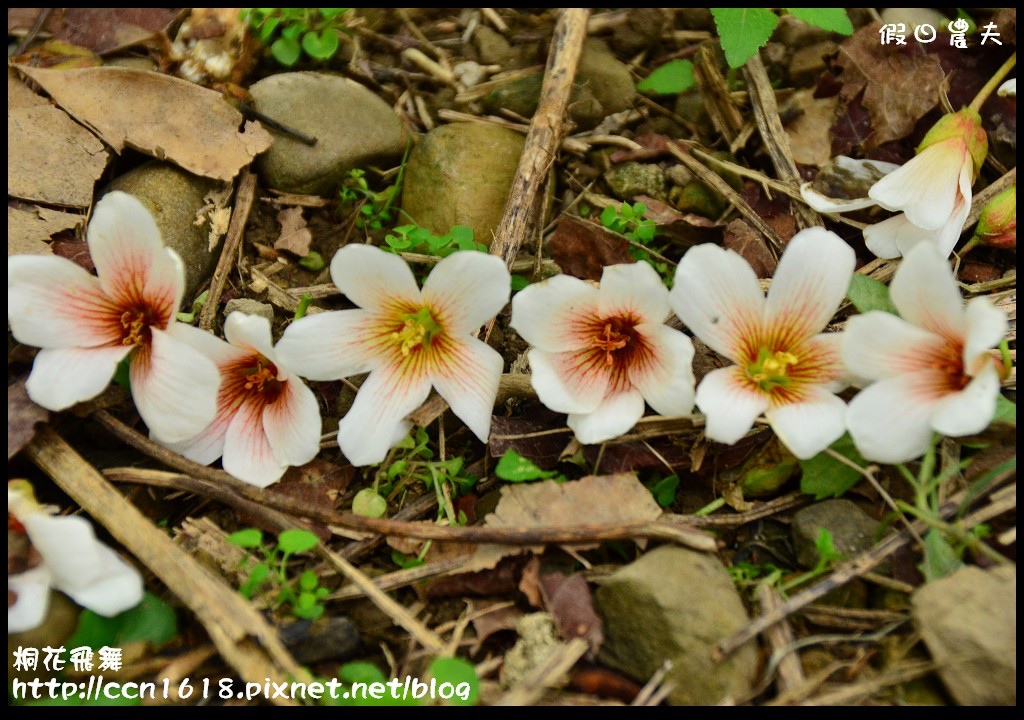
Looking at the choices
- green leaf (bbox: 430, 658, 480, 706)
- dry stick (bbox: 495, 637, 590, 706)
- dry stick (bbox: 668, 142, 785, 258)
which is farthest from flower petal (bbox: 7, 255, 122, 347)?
dry stick (bbox: 668, 142, 785, 258)

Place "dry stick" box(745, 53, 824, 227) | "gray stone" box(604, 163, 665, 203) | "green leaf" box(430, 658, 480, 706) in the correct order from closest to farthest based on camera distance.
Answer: "green leaf" box(430, 658, 480, 706), "dry stick" box(745, 53, 824, 227), "gray stone" box(604, 163, 665, 203)

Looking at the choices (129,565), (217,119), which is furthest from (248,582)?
(217,119)

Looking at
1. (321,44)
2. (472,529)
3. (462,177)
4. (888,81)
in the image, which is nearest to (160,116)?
(321,44)

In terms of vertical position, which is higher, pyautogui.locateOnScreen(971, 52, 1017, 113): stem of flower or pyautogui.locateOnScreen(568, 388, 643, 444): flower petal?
pyautogui.locateOnScreen(971, 52, 1017, 113): stem of flower

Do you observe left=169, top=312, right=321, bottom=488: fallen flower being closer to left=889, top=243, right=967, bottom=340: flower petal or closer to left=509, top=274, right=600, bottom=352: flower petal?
left=509, top=274, right=600, bottom=352: flower petal

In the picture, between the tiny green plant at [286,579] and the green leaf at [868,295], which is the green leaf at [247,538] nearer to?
the tiny green plant at [286,579]

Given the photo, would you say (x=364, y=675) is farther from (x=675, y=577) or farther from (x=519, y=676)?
(x=675, y=577)
